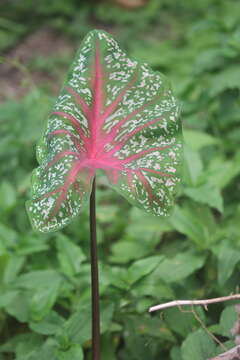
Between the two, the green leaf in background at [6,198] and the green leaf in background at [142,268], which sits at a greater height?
the green leaf in background at [6,198]

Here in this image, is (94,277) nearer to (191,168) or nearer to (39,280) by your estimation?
(39,280)

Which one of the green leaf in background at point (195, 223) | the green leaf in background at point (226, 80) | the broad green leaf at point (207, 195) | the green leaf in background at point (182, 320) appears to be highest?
the green leaf in background at point (226, 80)

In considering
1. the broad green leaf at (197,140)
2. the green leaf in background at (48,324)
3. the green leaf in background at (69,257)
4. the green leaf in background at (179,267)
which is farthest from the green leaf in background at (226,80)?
the green leaf in background at (48,324)

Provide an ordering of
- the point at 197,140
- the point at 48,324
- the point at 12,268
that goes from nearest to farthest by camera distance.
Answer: the point at 48,324
the point at 12,268
the point at 197,140

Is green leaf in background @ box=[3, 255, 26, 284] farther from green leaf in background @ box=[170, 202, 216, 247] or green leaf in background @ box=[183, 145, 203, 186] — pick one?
green leaf in background @ box=[183, 145, 203, 186]

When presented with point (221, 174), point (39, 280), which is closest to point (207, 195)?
point (221, 174)

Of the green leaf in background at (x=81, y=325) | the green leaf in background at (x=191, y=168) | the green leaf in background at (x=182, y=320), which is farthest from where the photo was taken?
the green leaf in background at (x=191, y=168)

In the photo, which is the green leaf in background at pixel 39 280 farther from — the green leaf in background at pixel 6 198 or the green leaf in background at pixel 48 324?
the green leaf in background at pixel 6 198

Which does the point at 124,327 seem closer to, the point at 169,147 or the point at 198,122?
the point at 169,147
